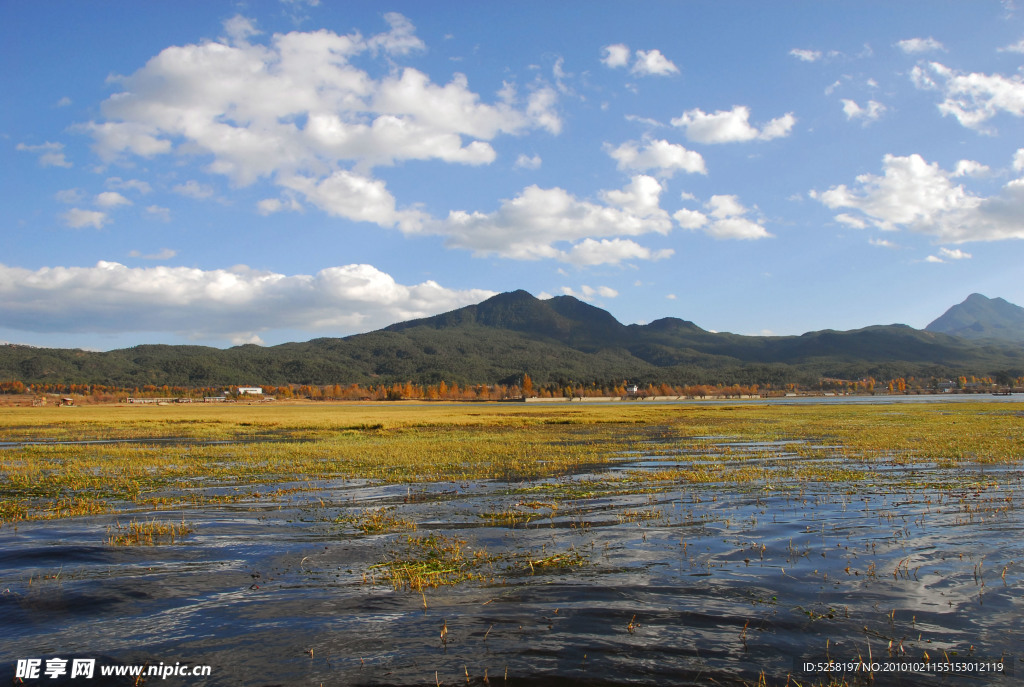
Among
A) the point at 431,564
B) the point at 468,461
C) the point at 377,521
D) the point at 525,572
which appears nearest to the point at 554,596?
the point at 525,572

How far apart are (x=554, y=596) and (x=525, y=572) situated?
1.55 metres

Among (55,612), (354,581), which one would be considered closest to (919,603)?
(354,581)

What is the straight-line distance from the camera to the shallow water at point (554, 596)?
27.6ft

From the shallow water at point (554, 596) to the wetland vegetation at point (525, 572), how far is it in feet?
0.19

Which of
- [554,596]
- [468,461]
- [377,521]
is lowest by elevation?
[468,461]

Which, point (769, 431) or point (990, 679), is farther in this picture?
point (769, 431)

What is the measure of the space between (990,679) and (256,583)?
12.3 m

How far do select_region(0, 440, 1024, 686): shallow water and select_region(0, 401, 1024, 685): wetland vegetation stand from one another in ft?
0.19

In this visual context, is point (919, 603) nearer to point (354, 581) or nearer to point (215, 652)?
point (354, 581)

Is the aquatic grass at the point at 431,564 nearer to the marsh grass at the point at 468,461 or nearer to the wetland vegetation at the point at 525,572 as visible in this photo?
the wetland vegetation at the point at 525,572

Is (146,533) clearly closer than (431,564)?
No

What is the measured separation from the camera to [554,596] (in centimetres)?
1098

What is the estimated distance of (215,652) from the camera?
29.2ft

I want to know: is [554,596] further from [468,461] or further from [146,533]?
[468,461]
